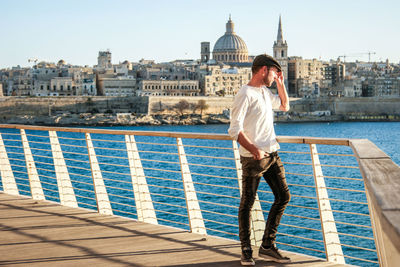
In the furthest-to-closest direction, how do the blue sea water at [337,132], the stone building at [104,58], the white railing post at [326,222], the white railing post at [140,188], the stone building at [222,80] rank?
the stone building at [104,58], the stone building at [222,80], the blue sea water at [337,132], the white railing post at [140,188], the white railing post at [326,222]

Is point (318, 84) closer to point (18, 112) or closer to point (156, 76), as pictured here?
point (156, 76)

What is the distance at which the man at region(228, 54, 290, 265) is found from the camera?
270cm

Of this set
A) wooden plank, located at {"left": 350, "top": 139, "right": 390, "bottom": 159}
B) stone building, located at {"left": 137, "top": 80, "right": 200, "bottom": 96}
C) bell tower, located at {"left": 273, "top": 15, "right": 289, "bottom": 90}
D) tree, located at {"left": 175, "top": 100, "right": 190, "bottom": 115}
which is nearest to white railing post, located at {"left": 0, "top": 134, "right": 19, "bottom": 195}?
wooden plank, located at {"left": 350, "top": 139, "right": 390, "bottom": 159}

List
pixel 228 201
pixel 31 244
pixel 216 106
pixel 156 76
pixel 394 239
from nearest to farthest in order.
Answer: pixel 394 239 → pixel 31 244 → pixel 228 201 → pixel 216 106 → pixel 156 76

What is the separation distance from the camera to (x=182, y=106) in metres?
66.4

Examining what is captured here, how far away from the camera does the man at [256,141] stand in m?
2.70

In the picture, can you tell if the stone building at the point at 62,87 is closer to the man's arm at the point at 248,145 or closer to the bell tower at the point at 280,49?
the bell tower at the point at 280,49

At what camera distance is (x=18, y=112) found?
6225 centimetres

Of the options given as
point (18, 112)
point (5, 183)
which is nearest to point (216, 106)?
point (18, 112)

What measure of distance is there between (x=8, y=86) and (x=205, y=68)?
1155 inches

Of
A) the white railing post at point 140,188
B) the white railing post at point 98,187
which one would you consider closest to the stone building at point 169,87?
the white railing post at point 98,187

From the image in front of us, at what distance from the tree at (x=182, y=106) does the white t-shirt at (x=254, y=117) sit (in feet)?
208

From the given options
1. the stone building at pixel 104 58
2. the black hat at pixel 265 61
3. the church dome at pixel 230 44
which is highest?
the church dome at pixel 230 44

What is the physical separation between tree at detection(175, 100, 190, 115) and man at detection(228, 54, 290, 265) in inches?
2499
